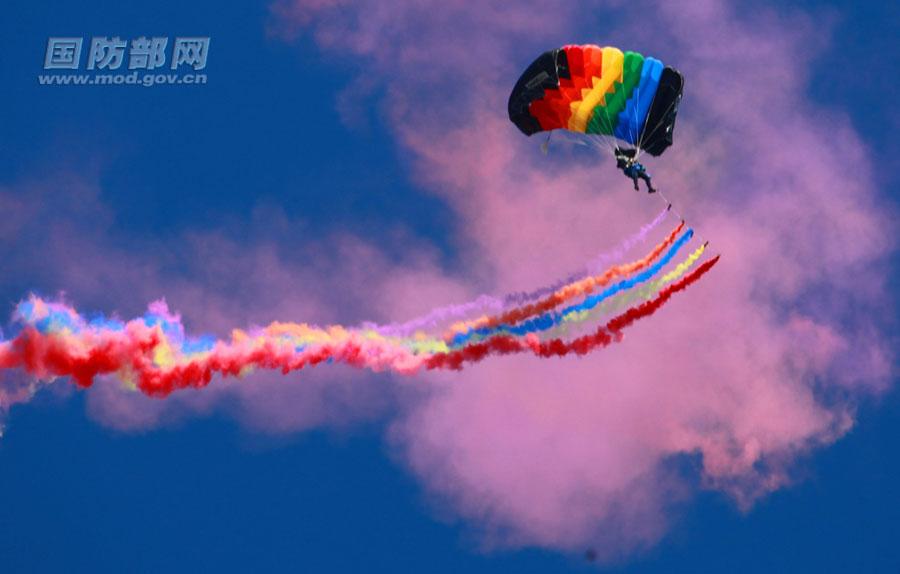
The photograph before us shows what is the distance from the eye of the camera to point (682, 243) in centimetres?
3416

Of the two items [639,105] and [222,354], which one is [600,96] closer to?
[639,105]

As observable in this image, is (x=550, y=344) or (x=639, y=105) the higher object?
(x=639, y=105)

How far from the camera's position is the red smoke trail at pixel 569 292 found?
34344mm

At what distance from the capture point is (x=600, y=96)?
32.2 metres

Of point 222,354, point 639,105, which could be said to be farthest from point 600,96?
point 222,354

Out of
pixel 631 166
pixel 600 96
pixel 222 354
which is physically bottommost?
pixel 222 354

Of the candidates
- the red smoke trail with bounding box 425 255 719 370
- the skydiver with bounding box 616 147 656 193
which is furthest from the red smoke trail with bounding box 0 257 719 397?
the skydiver with bounding box 616 147 656 193

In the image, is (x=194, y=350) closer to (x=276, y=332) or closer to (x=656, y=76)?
(x=276, y=332)

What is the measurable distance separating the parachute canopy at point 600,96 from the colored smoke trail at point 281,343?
3445 mm

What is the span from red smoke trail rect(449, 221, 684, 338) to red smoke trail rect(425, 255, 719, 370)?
1.53ft

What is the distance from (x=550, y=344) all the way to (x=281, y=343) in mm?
6813

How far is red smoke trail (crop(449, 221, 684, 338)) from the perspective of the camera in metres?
34.3

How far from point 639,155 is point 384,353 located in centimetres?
808

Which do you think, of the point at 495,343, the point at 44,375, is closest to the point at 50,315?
the point at 44,375
